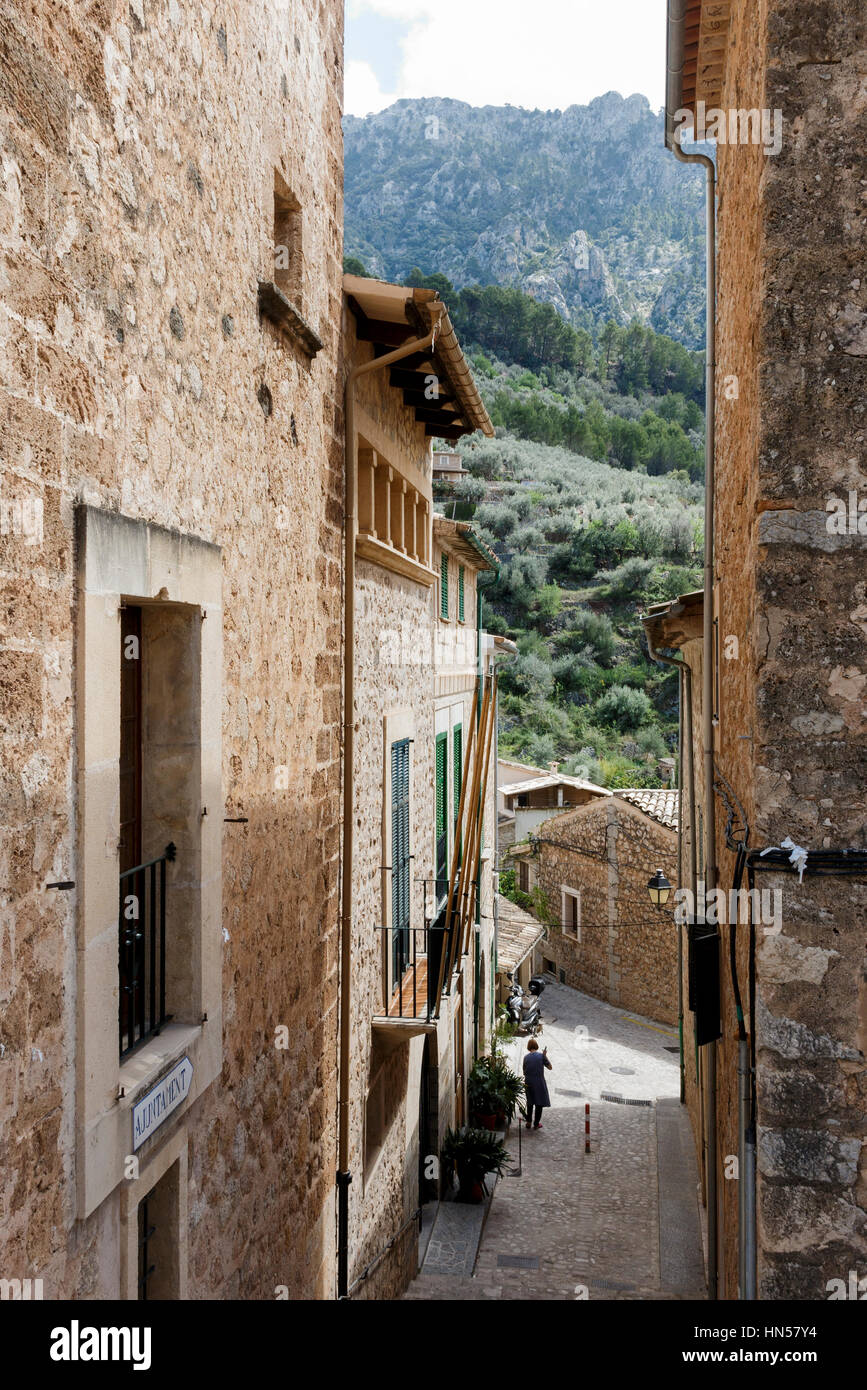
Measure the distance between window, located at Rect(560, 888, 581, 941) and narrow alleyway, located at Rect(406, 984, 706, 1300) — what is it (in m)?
5.90

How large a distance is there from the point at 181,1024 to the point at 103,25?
11.9 ft

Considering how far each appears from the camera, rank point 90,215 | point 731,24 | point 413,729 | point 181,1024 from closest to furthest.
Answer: point 90,215
point 181,1024
point 731,24
point 413,729

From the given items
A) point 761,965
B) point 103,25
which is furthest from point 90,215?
point 761,965

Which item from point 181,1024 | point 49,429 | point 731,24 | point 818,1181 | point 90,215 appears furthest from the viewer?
point 731,24

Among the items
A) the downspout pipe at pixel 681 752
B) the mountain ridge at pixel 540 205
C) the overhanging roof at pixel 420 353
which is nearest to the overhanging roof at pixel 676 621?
the downspout pipe at pixel 681 752

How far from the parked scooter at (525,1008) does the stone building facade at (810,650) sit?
1731 centimetres

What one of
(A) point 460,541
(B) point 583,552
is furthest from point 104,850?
(B) point 583,552

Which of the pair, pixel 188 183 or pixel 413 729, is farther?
pixel 413 729

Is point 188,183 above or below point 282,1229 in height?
above

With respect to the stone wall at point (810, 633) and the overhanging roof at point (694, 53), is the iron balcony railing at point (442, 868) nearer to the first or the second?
the stone wall at point (810, 633)

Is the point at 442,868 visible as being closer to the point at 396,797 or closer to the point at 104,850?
the point at 396,797
